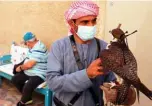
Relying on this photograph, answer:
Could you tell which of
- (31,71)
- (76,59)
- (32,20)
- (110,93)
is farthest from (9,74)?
(110,93)

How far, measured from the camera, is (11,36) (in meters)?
4.50

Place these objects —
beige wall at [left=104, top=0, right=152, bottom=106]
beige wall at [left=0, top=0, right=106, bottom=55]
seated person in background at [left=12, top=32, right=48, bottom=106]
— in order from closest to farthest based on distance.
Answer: beige wall at [left=104, top=0, right=152, bottom=106], seated person in background at [left=12, top=32, right=48, bottom=106], beige wall at [left=0, top=0, right=106, bottom=55]

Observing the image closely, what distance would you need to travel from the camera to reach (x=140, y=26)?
234cm

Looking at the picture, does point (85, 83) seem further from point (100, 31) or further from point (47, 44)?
point (47, 44)

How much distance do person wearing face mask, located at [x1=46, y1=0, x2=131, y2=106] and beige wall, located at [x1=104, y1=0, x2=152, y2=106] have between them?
29.1 inches

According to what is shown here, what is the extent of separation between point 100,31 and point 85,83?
53.6 inches

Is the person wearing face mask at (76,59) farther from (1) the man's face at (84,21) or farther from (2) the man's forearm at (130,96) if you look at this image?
(2) the man's forearm at (130,96)

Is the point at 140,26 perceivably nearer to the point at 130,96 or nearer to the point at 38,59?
the point at 130,96

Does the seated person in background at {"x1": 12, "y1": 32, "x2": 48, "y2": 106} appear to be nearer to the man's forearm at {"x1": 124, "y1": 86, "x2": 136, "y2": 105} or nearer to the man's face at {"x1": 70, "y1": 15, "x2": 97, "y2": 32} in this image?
the man's face at {"x1": 70, "y1": 15, "x2": 97, "y2": 32}

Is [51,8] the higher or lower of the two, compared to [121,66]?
higher

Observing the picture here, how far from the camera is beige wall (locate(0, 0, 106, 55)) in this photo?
3.56m

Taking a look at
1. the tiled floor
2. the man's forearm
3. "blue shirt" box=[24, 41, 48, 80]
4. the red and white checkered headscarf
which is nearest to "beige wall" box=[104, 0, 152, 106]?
the red and white checkered headscarf

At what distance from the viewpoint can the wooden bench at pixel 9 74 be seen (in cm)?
314

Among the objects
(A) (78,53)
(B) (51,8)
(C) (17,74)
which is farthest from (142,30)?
(C) (17,74)
